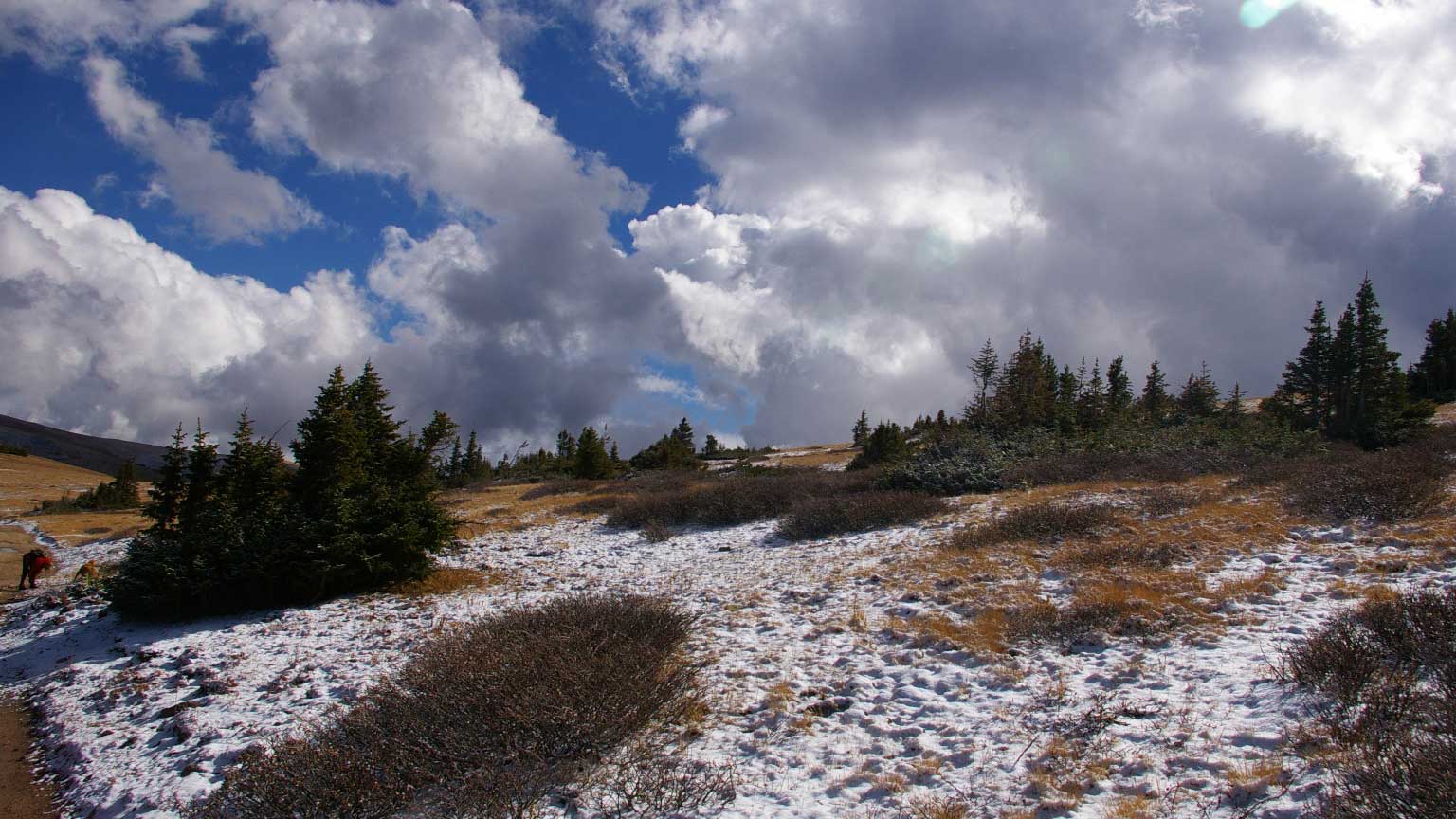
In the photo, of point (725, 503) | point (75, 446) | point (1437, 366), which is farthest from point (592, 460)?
point (75, 446)

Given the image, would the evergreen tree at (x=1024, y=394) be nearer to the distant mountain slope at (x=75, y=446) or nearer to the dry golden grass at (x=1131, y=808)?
the dry golden grass at (x=1131, y=808)

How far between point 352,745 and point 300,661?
18.0ft

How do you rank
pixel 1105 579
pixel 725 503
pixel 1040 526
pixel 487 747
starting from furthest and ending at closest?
pixel 725 503 < pixel 1040 526 < pixel 1105 579 < pixel 487 747

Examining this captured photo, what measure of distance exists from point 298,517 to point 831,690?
12012 millimetres

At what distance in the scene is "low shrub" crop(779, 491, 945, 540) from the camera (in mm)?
17797

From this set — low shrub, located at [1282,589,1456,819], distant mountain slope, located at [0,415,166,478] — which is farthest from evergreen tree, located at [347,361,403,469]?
distant mountain slope, located at [0,415,166,478]

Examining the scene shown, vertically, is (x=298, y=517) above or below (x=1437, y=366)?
below

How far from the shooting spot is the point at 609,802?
17.7 feet

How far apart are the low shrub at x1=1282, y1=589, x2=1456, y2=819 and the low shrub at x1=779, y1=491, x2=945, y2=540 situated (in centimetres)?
1069

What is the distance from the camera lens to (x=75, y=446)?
14438 cm

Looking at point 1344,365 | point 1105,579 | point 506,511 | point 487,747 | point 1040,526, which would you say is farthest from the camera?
point 1344,365

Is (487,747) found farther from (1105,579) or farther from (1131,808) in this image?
(1105,579)

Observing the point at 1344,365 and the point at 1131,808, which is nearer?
the point at 1131,808

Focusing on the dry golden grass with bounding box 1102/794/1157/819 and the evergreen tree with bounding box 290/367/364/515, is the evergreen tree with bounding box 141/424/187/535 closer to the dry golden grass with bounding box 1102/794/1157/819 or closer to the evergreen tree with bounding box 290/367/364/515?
the evergreen tree with bounding box 290/367/364/515
